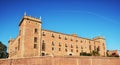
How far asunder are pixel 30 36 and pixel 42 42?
481 centimetres

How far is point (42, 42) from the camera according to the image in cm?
4447

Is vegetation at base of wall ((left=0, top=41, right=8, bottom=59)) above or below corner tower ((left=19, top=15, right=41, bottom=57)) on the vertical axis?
below

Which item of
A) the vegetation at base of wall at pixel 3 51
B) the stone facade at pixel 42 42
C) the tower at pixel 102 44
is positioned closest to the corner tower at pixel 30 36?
the stone facade at pixel 42 42

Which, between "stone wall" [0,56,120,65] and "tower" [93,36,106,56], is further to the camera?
"tower" [93,36,106,56]

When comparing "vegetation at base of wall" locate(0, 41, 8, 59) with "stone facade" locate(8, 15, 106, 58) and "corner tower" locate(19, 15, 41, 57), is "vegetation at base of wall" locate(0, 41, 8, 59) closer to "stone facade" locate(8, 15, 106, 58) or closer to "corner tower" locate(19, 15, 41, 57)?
"stone facade" locate(8, 15, 106, 58)

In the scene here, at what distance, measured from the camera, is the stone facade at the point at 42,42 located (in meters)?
40.1

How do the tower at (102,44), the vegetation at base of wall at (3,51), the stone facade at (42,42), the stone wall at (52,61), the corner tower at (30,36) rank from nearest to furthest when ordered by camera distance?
the stone wall at (52,61) < the corner tower at (30,36) < the stone facade at (42,42) < the vegetation at base of wall at (3,51) < the tower at (102,44)

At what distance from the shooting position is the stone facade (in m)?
40.1

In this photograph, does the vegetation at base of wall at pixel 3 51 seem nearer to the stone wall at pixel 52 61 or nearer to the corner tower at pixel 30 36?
the corner tower at pixel 30 36

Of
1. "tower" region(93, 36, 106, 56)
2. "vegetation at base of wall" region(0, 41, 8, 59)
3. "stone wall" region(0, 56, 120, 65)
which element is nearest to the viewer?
"stone wall" region(0, 56, 120, 65)

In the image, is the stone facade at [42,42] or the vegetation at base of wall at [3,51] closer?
the stone facade at [42,42]

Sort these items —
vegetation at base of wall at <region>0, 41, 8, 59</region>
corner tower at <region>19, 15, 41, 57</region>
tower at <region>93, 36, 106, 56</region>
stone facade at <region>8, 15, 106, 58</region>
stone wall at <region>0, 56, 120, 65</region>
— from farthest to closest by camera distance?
tower at <region>93, 36, 106, 56</region> → vegetation at base of wall at <region>0, 41, 8, 59</region> → stone facade at <region>8, 15, 106, 58</region> → corner tower at <region>19, 15, 41, 57</region> → stone wall at <region>0, 56, 120, 65</region>

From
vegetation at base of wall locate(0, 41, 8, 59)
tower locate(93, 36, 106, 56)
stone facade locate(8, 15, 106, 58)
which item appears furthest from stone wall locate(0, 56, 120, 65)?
vegetation at base of wall locate(0, 41, 8, 59)

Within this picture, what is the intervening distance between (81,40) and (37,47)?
21174 millimetres
